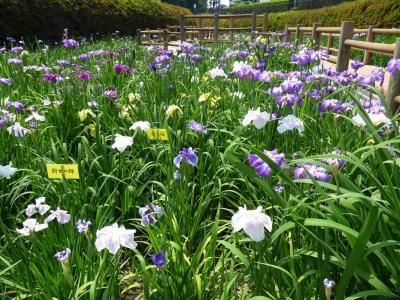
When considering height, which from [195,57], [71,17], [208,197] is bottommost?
[208,197]

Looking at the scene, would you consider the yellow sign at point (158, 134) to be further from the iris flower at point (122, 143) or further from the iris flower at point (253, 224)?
the iris flower at point (253, 224)

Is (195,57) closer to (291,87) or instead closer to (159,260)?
(291,87)

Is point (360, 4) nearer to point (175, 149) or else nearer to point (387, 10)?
point (387, 10)

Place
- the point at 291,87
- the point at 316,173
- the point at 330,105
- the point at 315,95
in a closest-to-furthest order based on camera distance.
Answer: the point at 316,173, the point at 291,87, the point at 330,105, the point at 315,95

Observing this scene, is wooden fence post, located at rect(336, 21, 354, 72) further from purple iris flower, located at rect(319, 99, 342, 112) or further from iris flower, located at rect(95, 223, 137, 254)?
iris flower, located at rect(95, 223, 137, 254)

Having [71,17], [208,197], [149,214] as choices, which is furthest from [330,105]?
[71,17]

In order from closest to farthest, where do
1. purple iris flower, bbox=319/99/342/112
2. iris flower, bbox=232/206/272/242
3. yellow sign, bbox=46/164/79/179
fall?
1. iris flower, bbox=232/206/272/242
2. yellow sign, bbox=46/164/79/179
3. purple iris flower, bbox=319/99/342/112

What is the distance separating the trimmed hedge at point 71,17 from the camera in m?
9.13

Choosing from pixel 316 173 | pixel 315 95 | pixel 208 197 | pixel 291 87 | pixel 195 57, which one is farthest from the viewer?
pixel 195 57

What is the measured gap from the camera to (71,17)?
11.3 meters

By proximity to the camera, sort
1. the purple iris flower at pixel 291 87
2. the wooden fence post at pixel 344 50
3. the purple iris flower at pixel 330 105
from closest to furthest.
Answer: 1. the purple iris flower at pixel 291 87
2. the purple iris flower at pixel 330 105
3. the wooden fence post at pixel 344 50

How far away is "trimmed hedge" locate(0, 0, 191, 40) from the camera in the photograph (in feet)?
30.0

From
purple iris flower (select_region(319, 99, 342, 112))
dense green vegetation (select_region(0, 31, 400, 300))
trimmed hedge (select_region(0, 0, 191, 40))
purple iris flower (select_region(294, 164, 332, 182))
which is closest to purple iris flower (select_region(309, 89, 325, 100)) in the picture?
dense green vegetation (select_region(0, 31, 400, 300))

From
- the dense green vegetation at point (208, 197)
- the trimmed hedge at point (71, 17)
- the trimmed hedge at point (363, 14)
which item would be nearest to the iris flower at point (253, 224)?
the dense green vegetation at point (208, 197)
